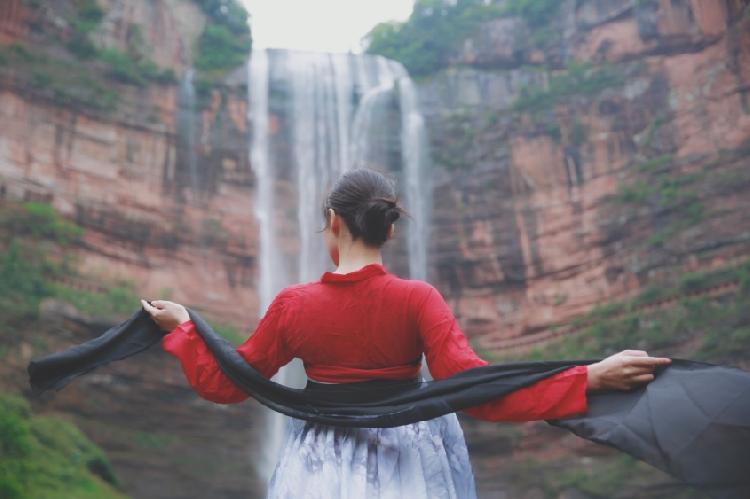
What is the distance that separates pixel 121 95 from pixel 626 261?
10.7 meters

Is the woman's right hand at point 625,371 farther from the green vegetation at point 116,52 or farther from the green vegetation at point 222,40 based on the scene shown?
the green vegetation at point 222,40

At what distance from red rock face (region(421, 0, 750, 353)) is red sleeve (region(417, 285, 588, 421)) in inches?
511

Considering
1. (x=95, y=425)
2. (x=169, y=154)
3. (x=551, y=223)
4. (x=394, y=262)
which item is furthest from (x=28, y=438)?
(x=551, y=223)

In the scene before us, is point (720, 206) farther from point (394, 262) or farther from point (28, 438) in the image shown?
point (28, 438)

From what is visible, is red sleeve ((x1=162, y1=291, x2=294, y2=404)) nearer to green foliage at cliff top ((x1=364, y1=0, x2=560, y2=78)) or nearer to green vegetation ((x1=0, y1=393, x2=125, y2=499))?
green vegetation ((x1=0, y1=393, x2=125, y2=499))

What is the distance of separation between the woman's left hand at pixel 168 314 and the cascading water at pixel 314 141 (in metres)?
13.6

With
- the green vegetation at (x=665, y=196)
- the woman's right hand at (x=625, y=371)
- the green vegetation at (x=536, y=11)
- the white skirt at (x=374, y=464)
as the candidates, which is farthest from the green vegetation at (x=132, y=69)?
the woman's right hand at (x=625, y=371)

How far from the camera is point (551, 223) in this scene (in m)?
15.7

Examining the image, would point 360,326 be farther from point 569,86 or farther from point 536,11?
point 536,11

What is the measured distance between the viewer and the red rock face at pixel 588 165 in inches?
560

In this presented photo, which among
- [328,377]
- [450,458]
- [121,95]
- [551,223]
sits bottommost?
[450,458]

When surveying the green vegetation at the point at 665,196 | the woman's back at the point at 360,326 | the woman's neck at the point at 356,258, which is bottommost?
the woman's back at the point at 360,326

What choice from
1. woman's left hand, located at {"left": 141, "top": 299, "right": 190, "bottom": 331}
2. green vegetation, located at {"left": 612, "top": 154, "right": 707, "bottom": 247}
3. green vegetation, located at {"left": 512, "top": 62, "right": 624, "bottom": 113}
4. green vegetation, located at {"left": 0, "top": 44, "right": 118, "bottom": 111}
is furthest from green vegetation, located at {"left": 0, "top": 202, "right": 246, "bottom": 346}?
woman's left hand, located at {"left": 141, "top": 299, "right": 190, "bottom": 331}

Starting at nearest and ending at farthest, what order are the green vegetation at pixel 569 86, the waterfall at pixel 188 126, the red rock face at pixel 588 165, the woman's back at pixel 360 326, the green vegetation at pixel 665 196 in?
the woman's back at pixel 360 326, the green vegetation at pixel 665 196, the red rock face at pixel 588 165, the waterfall at pixel 188 126, the green vegetation at pixel 569 86
